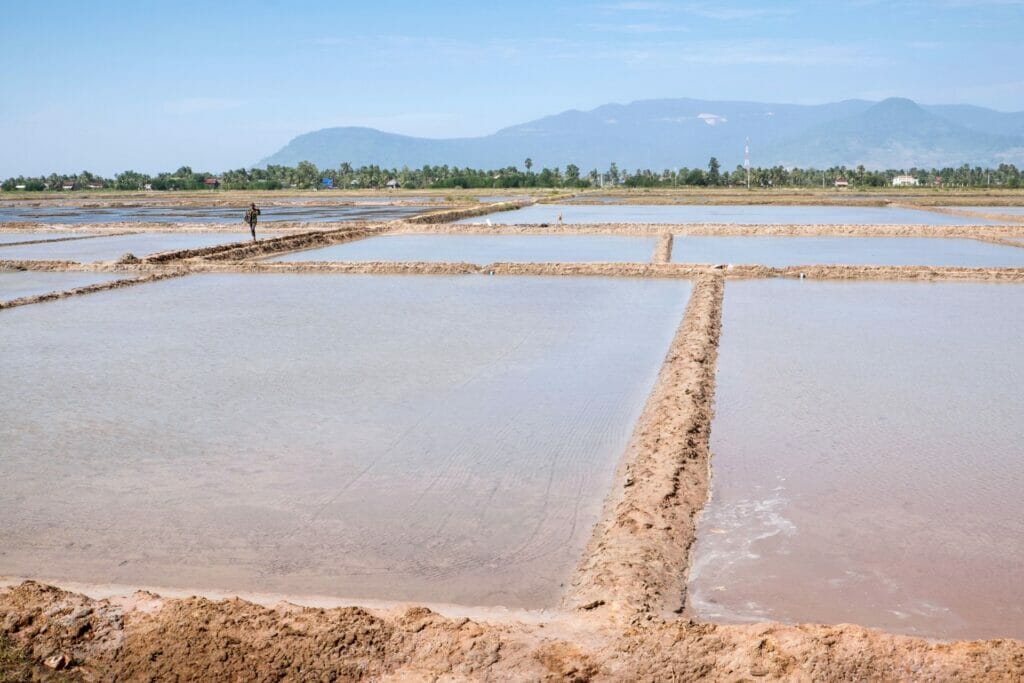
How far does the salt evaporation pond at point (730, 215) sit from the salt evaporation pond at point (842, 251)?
5150mm

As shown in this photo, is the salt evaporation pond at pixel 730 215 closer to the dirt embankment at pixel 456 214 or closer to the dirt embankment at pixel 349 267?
the dirt embankment at pixel 456 214

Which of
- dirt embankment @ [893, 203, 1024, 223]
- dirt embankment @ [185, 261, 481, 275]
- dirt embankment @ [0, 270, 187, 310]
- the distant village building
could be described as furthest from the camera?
the distant village building

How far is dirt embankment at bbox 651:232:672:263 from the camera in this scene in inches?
628

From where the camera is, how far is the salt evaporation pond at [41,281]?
1379cm

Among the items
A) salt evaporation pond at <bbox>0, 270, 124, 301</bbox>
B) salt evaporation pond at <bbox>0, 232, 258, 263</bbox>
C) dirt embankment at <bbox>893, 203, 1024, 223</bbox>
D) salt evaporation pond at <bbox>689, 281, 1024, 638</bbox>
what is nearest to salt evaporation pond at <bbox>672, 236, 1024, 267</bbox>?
dirt embankment at <bbox>893, 203, 1024, 223</bbox>

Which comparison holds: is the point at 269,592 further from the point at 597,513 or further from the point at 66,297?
the point at 66,297

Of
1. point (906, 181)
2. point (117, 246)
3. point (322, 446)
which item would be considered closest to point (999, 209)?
point (117, 246)

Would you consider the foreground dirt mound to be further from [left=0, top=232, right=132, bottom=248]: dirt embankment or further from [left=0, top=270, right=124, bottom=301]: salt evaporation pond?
[left=0, top=232, right=132, bottom=248]: dirt embankment

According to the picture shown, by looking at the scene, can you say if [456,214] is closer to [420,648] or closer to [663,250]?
[663,250]

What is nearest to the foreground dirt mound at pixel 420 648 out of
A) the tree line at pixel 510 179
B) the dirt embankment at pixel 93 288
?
the dirt embankment at pixel 93 288

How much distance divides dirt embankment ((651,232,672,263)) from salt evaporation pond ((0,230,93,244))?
48.9 feet

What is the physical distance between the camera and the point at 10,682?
10.8ft

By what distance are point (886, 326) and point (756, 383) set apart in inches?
125

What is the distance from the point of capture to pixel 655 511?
4590 mm
